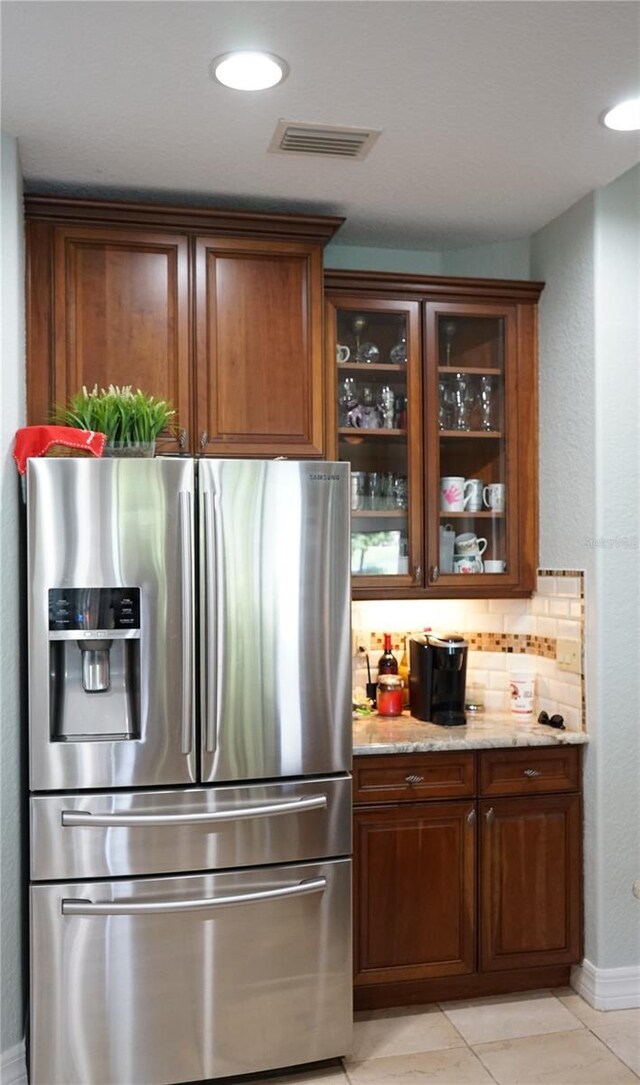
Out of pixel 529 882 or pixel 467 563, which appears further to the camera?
pixel 467 563

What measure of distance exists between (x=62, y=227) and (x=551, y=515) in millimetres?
1939

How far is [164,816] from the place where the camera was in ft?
8.02

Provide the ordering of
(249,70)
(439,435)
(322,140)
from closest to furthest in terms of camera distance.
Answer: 1. (249,70)
2. (322,140)
3. (439,435)

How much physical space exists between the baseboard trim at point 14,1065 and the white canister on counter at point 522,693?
1932 mm

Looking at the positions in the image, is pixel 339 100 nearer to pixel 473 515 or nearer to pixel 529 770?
pixel 473 515

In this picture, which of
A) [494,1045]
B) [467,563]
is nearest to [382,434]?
[467,563]

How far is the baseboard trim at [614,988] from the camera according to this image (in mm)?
2980

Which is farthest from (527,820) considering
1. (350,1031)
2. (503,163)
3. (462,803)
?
(503,163)

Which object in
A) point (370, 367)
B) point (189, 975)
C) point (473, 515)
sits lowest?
point (189, 975)

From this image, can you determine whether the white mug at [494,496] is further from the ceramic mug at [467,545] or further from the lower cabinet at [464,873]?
the lower cabinet at [464,873]

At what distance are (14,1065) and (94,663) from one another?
3.64 ft

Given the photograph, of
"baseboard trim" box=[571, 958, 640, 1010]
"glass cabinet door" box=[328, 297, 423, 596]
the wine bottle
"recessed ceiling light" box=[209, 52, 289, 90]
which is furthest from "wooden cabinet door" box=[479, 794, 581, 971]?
"recessed ceiling light" box=[209, 52, 289, 90]

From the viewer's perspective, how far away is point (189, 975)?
2459 mm

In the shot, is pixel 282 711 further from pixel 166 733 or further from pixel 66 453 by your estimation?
pixel 66 453
